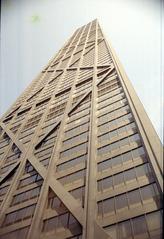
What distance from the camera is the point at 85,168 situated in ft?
79.7

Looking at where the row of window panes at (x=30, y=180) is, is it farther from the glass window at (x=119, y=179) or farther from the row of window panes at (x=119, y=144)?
the glass window at (x=119, y=179)

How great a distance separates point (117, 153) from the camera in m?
23.5

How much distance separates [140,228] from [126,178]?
189 inches

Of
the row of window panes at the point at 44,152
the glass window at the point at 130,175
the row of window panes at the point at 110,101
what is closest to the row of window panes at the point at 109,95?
the row of window panes at the point at 110,101

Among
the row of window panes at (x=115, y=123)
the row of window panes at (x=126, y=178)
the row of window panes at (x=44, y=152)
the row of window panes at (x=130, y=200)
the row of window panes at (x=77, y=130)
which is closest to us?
the row of window panes at (x=130, y=200)

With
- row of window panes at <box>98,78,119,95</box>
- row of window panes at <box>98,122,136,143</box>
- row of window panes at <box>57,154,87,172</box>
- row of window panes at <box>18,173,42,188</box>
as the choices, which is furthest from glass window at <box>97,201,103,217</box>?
row of window panes at <box>98,78,119,95</box>

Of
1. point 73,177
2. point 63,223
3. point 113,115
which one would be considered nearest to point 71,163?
point 73,177

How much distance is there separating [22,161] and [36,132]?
6.27m

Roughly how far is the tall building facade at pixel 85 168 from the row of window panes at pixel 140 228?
0.04 metres

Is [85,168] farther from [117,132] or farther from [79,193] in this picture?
[117,132]

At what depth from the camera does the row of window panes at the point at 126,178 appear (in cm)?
1983

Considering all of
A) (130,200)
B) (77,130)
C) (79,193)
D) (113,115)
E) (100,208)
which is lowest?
(130,200)

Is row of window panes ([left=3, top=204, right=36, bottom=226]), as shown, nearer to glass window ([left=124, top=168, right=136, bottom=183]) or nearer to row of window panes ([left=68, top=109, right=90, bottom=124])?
glass window ([left=124, top=168, right=136, bottom=183])

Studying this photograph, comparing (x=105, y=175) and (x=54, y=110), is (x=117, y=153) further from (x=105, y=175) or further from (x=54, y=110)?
(x=54, y=110)
